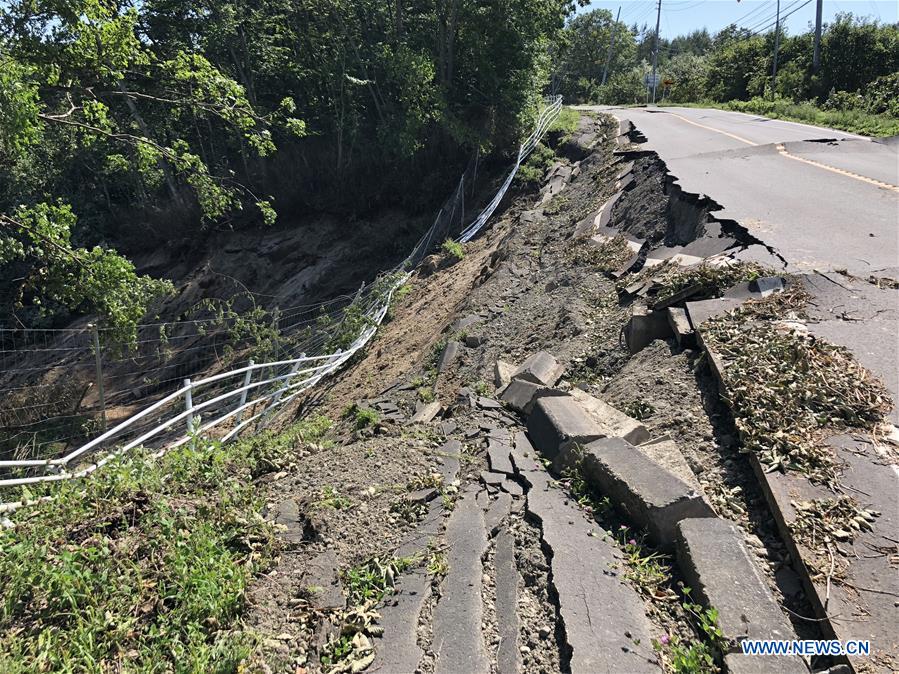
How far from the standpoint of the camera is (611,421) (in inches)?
191

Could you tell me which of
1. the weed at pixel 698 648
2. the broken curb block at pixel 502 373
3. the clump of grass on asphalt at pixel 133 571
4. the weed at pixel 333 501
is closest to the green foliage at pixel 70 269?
the clump of grass on asphalt at pixel 133 571

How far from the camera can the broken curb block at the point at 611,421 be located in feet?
15.0

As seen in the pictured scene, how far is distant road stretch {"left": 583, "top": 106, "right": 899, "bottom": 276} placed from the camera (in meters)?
6.69

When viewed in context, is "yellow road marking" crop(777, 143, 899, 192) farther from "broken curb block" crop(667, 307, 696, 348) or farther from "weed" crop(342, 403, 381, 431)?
"weed" crop(342, 403, 381, 431)

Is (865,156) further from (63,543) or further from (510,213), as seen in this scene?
(63,543)

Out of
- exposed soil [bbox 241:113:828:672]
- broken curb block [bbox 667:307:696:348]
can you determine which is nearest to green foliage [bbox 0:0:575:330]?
exposed soil [bbox 241:113:828:672]

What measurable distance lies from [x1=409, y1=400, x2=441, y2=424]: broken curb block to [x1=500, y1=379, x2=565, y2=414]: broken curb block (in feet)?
2.85

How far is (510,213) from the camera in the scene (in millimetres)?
15570

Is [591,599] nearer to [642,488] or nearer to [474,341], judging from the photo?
[642,488]

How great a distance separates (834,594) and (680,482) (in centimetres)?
93

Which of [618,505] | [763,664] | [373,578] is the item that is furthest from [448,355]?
[763,664]

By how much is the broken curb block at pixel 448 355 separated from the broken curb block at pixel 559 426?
9.56 ft

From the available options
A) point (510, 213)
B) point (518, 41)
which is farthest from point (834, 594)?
point (518, 41)

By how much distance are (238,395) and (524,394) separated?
742 centimetres
